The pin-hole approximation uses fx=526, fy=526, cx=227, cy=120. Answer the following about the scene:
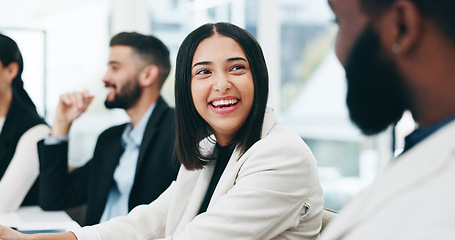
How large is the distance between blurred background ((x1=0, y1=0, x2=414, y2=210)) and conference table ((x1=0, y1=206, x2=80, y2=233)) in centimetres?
88

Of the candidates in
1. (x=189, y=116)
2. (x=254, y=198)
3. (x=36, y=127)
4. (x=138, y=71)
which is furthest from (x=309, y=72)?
(x=254, y=198)

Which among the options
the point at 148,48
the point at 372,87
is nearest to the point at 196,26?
the point at 148,48

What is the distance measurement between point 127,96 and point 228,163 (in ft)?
3.94

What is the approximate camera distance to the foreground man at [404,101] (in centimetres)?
62

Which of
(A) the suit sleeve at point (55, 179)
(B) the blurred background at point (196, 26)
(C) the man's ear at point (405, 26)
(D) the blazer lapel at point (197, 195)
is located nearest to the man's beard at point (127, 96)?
(A) the suit sleeve at point (55, 179)

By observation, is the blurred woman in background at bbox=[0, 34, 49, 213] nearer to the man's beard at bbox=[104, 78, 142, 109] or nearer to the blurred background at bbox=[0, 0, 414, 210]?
the blurred background at bbox=[0, 0, 414, 210]

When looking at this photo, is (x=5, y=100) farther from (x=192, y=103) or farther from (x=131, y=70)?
(x=192, y=103)

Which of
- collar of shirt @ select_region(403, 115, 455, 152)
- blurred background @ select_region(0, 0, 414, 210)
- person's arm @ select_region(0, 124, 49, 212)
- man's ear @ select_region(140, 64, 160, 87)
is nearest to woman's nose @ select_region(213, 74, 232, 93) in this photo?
collar of shirt @ select_region(403, 115, 455, 152)

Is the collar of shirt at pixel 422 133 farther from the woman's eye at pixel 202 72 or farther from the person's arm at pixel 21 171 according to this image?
the person's arm at pixel 21 171

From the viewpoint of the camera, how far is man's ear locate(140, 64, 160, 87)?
255 cm

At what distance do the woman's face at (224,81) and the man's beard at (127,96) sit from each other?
3.41 ft

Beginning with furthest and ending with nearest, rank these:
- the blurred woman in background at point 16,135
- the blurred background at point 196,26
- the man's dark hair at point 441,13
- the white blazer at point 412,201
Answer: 1. the blurred background at point 196,26
2. the blurred woman in background at point 16,135
3. the man's dark hair at point 441,13
4. the white blazer at point 412,201

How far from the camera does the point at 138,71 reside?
256cm

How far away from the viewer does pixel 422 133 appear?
2.50 feet
